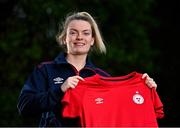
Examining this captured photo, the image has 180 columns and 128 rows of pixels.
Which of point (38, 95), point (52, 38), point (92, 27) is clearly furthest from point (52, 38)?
point (38, 95)

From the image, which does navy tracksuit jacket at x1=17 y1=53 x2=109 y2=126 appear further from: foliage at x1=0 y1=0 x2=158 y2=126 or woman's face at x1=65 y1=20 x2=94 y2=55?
foliage at x1=0 y1=0 x2=158 y2=126

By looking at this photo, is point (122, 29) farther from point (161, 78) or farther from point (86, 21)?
point (86, 21)

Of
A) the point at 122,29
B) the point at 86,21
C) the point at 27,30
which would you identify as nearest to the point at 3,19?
the point at 27,30

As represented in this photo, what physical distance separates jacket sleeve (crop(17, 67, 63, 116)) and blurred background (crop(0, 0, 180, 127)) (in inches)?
170

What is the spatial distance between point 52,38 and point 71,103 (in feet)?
16.2

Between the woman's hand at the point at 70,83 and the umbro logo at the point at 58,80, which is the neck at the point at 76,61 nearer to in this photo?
the umbro logo at the point at 58,80

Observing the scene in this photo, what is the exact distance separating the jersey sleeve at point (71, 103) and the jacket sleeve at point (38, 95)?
0.21ft

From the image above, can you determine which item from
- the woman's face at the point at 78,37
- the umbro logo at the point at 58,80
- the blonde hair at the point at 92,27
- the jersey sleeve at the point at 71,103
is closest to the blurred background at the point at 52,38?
the blonde hair at the point at 92,27

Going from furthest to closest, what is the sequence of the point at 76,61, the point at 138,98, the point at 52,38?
1. the point at 52,38
2. the point at 76,61
3. the point at 138,98

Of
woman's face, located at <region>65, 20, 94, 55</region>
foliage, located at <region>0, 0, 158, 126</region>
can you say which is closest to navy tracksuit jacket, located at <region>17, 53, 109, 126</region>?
woman's face, located at <region>65, 20, 94, 55</region>

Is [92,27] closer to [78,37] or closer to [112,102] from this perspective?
[78,37]

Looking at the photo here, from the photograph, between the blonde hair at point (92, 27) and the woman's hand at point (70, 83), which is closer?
the woman's hand at point (70, 83)

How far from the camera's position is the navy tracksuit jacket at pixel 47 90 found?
13.2 ft

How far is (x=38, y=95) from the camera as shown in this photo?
4.05 meters
